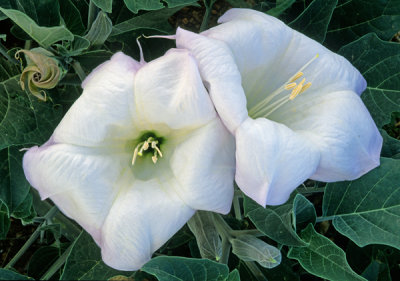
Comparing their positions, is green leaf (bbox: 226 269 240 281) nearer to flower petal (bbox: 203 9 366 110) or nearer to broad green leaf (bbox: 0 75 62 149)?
flower petal (bbox: 203 9 366 110)

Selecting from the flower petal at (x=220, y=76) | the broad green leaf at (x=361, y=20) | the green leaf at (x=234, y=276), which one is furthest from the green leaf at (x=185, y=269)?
the broad green leaf at (x=361, y=20)

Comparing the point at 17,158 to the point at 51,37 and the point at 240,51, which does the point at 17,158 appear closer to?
the point at 51,37

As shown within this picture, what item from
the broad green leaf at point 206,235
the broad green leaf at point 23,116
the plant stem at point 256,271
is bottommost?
the plant stem at point 256,271

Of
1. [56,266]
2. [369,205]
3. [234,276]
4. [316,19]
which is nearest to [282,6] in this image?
[316,19]

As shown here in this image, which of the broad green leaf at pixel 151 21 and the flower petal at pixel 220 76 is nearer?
the flower petal at pixel 220 76

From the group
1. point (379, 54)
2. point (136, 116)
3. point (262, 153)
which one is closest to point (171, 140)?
point (136, 116)

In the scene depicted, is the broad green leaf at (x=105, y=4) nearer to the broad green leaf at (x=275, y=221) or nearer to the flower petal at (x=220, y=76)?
the flower petal at (x=220, y=76)

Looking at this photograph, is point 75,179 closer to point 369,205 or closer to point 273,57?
point 273,57
